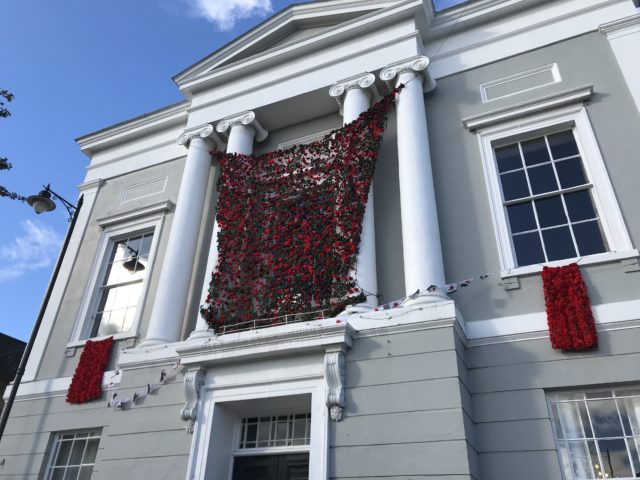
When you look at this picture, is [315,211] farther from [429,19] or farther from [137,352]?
[429,19]

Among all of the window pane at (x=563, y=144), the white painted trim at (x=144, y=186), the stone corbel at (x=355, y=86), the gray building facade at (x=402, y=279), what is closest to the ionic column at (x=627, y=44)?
the gray building facade at (x=402, y=279)

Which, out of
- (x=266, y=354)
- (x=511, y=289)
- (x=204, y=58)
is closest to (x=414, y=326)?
(x=511, y=289)

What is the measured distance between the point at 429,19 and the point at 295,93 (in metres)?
2.91

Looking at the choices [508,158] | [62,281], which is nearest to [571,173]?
[508,158]

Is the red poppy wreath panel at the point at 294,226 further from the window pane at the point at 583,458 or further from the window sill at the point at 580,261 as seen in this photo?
the window pane at the point at 583,458

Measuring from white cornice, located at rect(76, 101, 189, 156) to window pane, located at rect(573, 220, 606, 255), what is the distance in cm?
869

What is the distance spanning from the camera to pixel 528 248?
7984 mm

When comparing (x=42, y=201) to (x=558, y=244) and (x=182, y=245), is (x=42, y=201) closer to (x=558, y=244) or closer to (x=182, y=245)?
(x=182, y=245)

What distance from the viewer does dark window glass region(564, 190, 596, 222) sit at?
7.88 metres

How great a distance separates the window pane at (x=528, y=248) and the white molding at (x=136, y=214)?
6895mm

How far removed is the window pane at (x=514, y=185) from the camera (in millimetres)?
8484

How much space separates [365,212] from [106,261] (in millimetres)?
6152

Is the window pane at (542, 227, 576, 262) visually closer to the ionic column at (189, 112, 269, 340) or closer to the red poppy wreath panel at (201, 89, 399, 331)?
the red poppy wreath panel at (201, 89, 399, 331)

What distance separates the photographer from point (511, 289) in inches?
294
